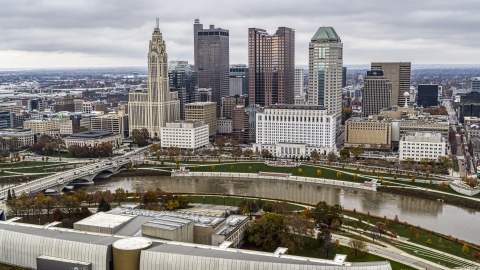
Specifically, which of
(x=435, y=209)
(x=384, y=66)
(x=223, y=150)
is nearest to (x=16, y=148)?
(x=223, y=150)

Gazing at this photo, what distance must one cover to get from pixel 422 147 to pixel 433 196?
15.1 metres

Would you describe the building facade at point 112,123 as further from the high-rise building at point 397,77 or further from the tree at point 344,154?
the high-rise building at point 397,77

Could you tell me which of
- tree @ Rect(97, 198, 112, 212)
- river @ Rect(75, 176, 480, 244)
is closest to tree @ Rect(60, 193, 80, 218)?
tree @ Rect(97, 198, 112, 212)

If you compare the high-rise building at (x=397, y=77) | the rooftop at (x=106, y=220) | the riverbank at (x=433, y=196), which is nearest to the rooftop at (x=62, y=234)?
the rooftop at (x=106, y=220)

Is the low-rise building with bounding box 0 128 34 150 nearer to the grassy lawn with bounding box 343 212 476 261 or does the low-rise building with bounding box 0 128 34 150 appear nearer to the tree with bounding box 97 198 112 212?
the tree with bounding box 97 198 112 212

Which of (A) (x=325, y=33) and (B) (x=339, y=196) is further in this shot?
(A) (x=325, y=33)

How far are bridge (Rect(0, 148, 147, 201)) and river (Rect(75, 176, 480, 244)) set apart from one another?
1.46 metres

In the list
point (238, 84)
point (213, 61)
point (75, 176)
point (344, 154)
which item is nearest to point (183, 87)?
point (213, 61)

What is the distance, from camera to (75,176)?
52375mm

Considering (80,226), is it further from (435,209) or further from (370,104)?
(370,104)

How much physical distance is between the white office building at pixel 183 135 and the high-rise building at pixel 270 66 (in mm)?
18780

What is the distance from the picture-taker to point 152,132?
267 ft

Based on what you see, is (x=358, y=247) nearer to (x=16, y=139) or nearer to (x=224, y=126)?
(x=224, y=126)

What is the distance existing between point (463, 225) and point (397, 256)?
450 inches
